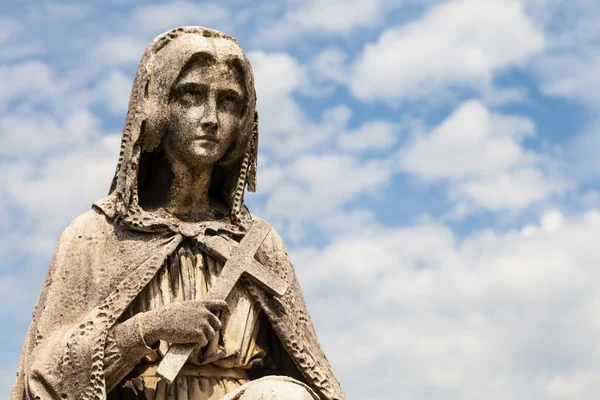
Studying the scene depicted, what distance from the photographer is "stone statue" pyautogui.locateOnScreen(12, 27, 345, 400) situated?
1123 centimetres

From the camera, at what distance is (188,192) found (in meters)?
12.2

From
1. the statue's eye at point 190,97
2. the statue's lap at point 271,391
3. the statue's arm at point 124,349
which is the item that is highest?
the statue's eye at point 190,97

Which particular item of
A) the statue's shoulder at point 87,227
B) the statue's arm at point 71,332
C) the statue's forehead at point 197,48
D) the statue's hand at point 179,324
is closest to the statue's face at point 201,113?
the statue's forehead at point 197,48

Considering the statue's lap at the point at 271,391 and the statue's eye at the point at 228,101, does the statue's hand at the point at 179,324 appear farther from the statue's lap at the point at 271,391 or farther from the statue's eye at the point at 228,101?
the statue's eye at the point at 228,101

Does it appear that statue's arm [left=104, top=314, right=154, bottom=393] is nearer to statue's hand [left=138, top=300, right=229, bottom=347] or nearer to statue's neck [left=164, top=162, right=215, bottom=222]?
statue's hand [left=138, top=300, right=229, bottom=347]

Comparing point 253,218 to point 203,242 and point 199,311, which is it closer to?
point 203,242

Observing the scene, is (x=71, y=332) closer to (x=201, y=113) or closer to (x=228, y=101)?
(x=201, y=113)

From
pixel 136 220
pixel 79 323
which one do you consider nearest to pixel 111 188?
pixel 136 220

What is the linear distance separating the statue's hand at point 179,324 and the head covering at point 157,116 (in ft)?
3.22

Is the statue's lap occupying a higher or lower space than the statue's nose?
lower

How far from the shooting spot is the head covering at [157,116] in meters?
11.9

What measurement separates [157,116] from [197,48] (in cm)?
67

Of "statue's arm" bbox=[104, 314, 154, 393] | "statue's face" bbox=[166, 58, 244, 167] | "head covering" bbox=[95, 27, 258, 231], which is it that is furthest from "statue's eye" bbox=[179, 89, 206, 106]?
"statue's arm" bbox=[104, 314, 154, 393]

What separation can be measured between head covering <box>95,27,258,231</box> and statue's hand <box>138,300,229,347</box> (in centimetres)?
98
